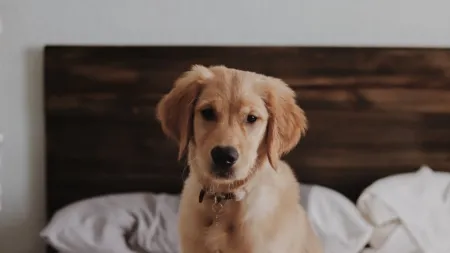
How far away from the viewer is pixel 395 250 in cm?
218

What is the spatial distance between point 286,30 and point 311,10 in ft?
0.42

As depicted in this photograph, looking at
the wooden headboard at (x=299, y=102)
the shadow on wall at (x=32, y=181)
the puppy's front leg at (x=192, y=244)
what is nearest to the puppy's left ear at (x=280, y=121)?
the puppy's front leg at (x=192, y=244)

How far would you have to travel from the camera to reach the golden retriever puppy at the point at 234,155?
1.25m

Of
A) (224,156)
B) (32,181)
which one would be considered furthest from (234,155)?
(32,181)

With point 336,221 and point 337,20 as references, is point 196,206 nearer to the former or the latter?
point 336,221

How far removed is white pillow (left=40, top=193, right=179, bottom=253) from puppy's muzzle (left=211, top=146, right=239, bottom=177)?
3.28ft

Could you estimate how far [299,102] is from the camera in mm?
2516

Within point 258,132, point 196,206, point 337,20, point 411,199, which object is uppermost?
point 337,20

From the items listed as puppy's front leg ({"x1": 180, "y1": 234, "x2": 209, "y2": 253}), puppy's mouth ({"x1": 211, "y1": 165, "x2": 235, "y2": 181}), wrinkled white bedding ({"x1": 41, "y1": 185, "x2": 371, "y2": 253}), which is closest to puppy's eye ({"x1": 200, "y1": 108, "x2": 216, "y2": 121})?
puppy's mouth ({"x1": 211, "y1": 165, "x2": 235, "y2": 181})

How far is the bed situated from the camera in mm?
2502

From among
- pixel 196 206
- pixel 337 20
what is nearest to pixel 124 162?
pixel 337 20

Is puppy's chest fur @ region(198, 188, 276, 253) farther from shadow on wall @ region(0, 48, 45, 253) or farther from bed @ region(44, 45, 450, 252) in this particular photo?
shadow on wall @ region(0, 48, 45, 253)

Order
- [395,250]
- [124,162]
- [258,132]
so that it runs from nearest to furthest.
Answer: [258,132] → [395,250] → [124,162]

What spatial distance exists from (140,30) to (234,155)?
1440mm
